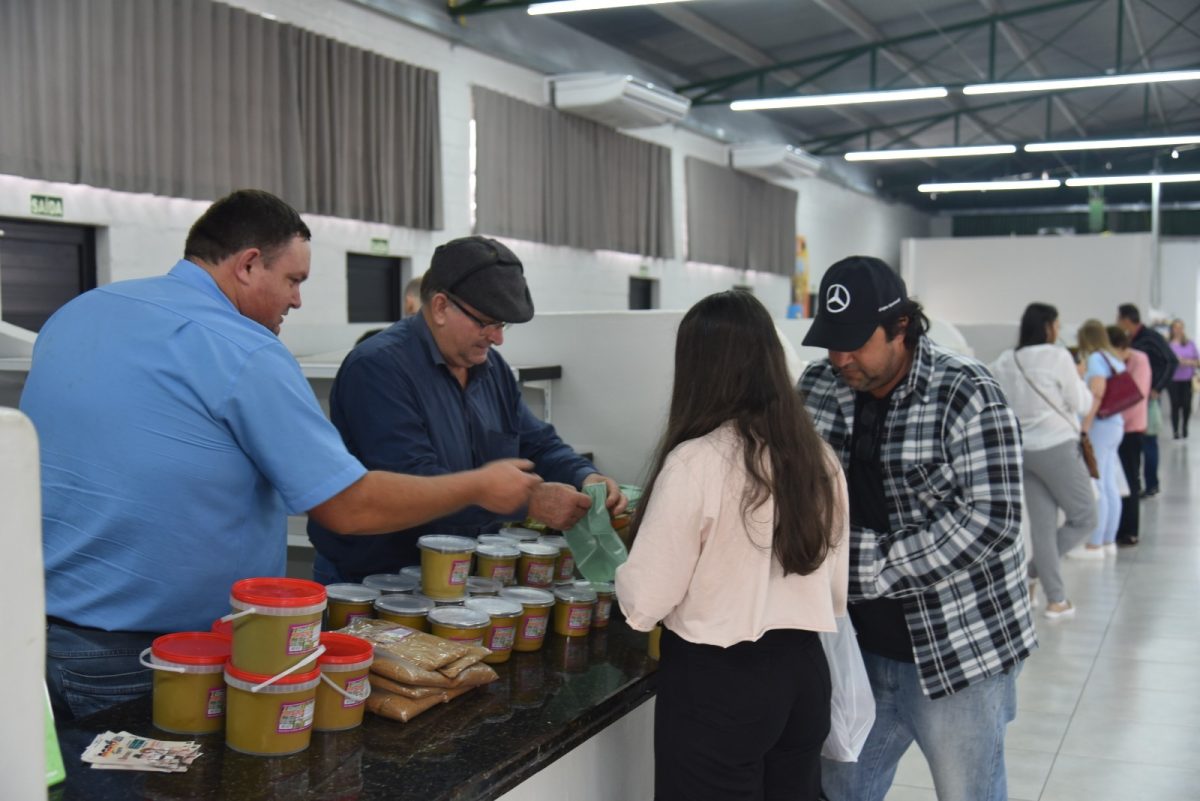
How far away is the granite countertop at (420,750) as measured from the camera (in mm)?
1378

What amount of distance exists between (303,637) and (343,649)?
0.14 metres

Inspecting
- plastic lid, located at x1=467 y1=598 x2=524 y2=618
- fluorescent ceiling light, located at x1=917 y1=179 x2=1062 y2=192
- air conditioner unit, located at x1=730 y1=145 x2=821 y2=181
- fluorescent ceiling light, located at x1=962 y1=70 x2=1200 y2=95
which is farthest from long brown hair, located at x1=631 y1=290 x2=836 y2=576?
fluorescent ceiling light, located at x1=917 y1=179 x2=1062 y2=192

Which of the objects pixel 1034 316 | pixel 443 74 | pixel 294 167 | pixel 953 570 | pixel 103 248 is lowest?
pixel 953 570

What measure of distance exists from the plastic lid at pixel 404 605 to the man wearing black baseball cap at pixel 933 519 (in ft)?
2.64

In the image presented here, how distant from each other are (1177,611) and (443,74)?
6.73 m

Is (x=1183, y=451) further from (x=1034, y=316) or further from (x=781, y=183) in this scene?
(x=1034, y=316)

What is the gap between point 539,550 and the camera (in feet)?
7.21

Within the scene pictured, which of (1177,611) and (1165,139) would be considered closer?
(1177,611)

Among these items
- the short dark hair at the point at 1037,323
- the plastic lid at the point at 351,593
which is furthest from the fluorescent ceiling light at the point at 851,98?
the plastic lid at the point at 351,593

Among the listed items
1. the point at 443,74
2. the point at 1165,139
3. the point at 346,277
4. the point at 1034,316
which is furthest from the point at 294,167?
the point at 1165,139

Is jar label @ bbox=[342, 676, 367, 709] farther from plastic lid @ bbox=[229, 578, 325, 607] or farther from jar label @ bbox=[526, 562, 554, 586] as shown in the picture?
jar label @ bbox=[526, 562, 554, 586]

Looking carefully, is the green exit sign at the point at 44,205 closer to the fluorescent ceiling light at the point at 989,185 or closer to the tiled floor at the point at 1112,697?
the tiled floor at the point at 1112,697

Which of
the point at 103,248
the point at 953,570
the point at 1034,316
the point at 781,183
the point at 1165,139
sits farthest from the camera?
the point at 781,183

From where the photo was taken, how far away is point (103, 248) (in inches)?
256
